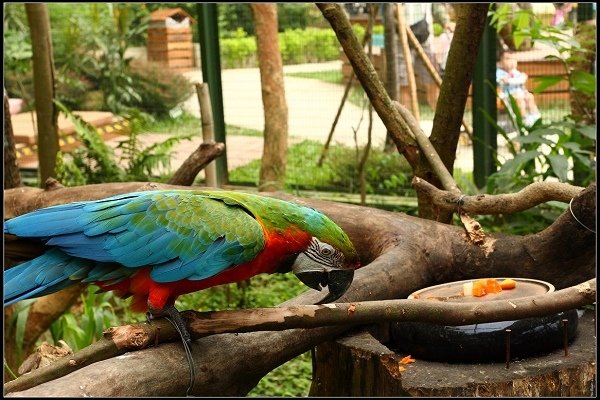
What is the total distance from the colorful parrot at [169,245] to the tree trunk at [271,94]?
134 inches

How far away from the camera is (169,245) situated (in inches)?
78.2

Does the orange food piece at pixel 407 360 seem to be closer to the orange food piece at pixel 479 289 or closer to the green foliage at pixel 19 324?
the orange food piece at pixel 479 289

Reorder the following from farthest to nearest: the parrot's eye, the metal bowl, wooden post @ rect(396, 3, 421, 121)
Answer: wooden post @ rect(396, 3, 421, 121) → the metal bowl → the parrot's eye

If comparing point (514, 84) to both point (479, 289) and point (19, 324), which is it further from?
point (19, 324)

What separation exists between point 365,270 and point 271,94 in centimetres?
314

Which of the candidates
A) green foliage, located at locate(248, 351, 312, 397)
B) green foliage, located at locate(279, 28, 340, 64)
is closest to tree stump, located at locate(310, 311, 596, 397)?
green foliage, located at locate(248, 351, 312, 397)

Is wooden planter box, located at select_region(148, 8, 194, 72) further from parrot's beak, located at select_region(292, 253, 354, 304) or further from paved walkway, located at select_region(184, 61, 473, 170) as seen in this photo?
parrot's beak, located at select_region(292, 253, 354, 304)

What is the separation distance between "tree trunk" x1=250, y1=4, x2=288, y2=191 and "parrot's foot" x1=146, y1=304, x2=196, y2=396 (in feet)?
11.4

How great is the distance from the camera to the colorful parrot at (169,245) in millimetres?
1975

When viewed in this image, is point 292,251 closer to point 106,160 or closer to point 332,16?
point 332,16

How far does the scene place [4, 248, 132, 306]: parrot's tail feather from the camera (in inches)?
76.7

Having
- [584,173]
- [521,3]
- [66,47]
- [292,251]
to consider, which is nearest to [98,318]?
[292,251]

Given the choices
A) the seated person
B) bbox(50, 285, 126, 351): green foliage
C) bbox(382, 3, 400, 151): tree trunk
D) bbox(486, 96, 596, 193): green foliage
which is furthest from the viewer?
bbox(382, 3, 400, 151): tree trunk

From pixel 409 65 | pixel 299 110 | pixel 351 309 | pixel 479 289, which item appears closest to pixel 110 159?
pixel 299 110
